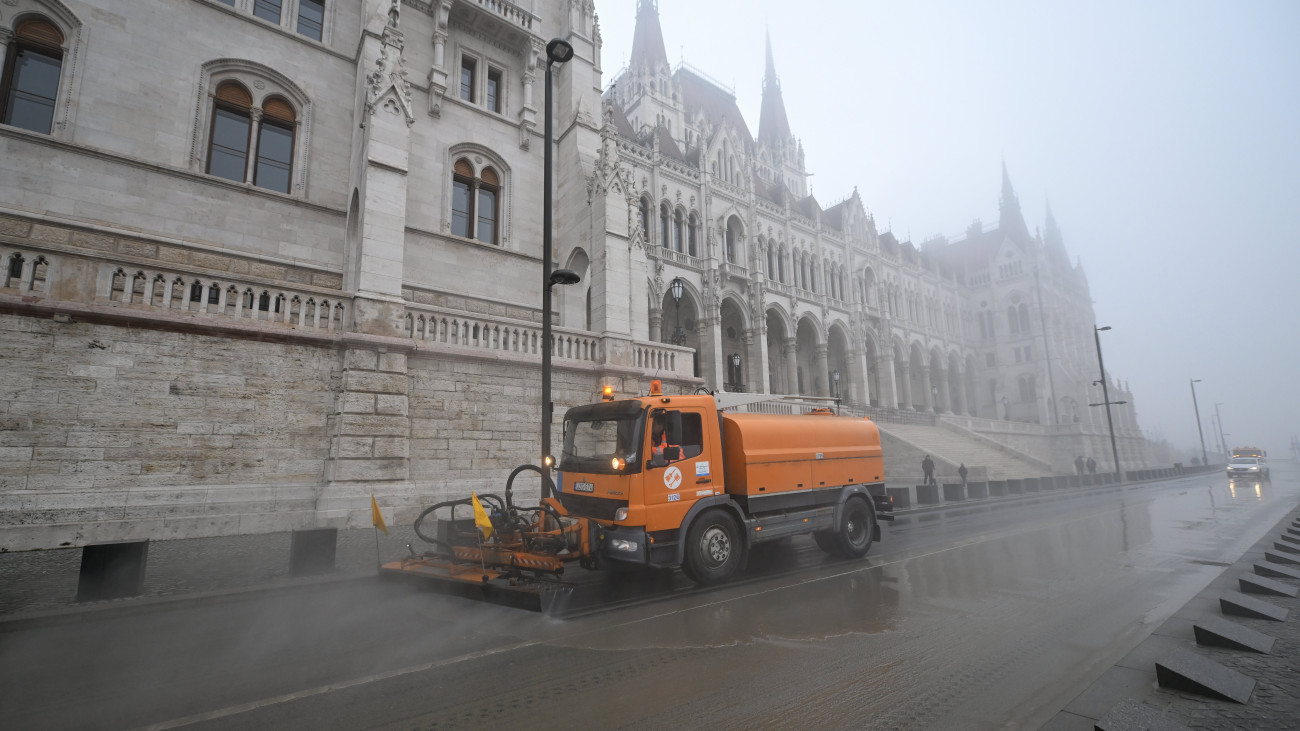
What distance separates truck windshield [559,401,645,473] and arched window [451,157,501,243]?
9743mm

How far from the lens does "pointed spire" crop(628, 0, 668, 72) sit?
163 ft

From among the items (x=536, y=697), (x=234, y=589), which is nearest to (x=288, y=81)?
→ (x=234, y=589)

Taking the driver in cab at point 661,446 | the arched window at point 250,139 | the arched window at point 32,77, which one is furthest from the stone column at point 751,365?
the arched window at point 32,77

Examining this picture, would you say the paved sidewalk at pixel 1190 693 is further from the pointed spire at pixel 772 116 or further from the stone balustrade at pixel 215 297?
the pointed spire at pixel 772 116

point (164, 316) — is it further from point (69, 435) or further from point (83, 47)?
point (83, 47)

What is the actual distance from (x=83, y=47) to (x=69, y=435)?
27.8 ft

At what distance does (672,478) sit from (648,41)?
55.1 meters

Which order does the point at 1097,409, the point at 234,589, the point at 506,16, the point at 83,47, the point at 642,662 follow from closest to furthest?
the point at 642,662
the point at 234,589
the point at 83,47
the point at 506,16
the point at 1097,409

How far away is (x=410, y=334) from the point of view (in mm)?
11086

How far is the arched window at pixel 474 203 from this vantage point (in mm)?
15359

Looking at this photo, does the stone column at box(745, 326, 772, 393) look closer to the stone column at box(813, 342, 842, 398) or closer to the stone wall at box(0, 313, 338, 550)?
the stone column at box(813, 342, 842, 398)

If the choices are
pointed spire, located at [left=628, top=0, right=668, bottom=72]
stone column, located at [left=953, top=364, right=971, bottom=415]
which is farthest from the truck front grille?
stone column, located at [left=953, top=364, right=971, bottom=415]

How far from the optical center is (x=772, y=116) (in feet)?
216

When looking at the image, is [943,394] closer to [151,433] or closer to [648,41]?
[648,41]
